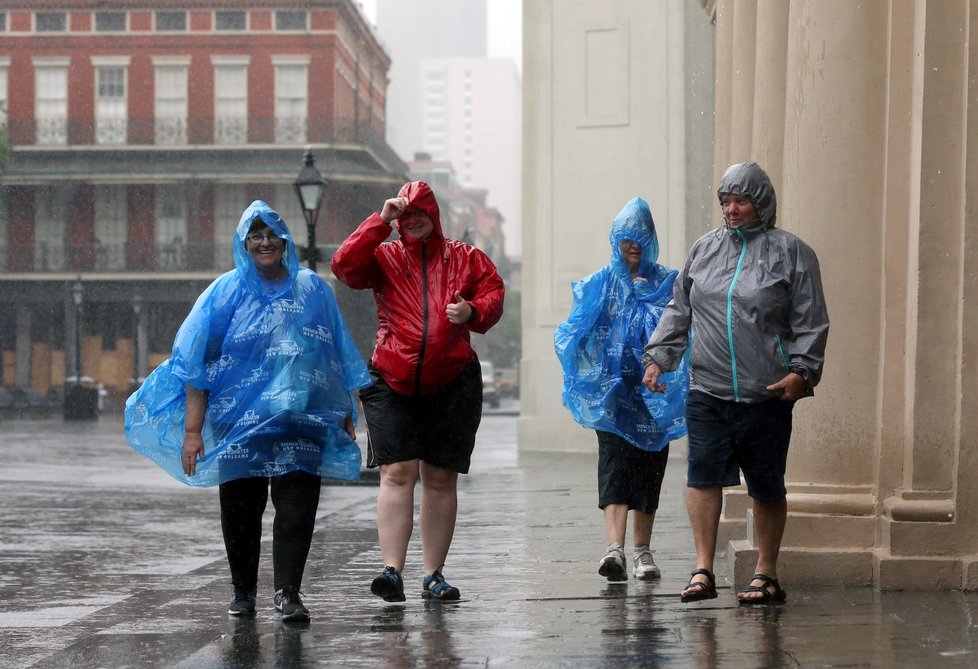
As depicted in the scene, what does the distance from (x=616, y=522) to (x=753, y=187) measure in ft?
6.52

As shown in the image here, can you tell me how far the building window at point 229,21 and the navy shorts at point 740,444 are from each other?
49.5 metres

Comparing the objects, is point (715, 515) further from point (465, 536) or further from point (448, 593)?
point (465, 536)

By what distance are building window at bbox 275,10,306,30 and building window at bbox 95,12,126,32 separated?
5302mm

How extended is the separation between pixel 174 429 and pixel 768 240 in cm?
250

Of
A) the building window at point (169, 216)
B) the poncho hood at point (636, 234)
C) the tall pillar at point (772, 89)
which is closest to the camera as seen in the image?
the poncho hood at point (636, 234)

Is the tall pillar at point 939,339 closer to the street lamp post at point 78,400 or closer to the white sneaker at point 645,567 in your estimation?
the white sneaker at point 645,567

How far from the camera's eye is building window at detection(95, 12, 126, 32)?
54.3 meters

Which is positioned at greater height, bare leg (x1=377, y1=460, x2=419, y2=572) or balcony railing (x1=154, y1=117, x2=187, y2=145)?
balcony railing (x1=154, y1=117, x2=187, y2=145)

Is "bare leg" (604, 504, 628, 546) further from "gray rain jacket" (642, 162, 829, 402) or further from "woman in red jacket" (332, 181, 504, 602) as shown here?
"gray rain jacket" (642, 162, 829, 402)

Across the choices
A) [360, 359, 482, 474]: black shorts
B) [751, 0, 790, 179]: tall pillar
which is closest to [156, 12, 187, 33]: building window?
[751, 0, 790, 179]: tall pillar

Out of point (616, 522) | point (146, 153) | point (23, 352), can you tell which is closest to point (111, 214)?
point (146, 153)

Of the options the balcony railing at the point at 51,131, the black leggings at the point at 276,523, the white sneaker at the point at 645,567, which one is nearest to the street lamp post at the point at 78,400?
the balcony railing at the point at 51,131

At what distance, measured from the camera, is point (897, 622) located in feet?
18.7

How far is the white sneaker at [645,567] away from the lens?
24.4 ft
